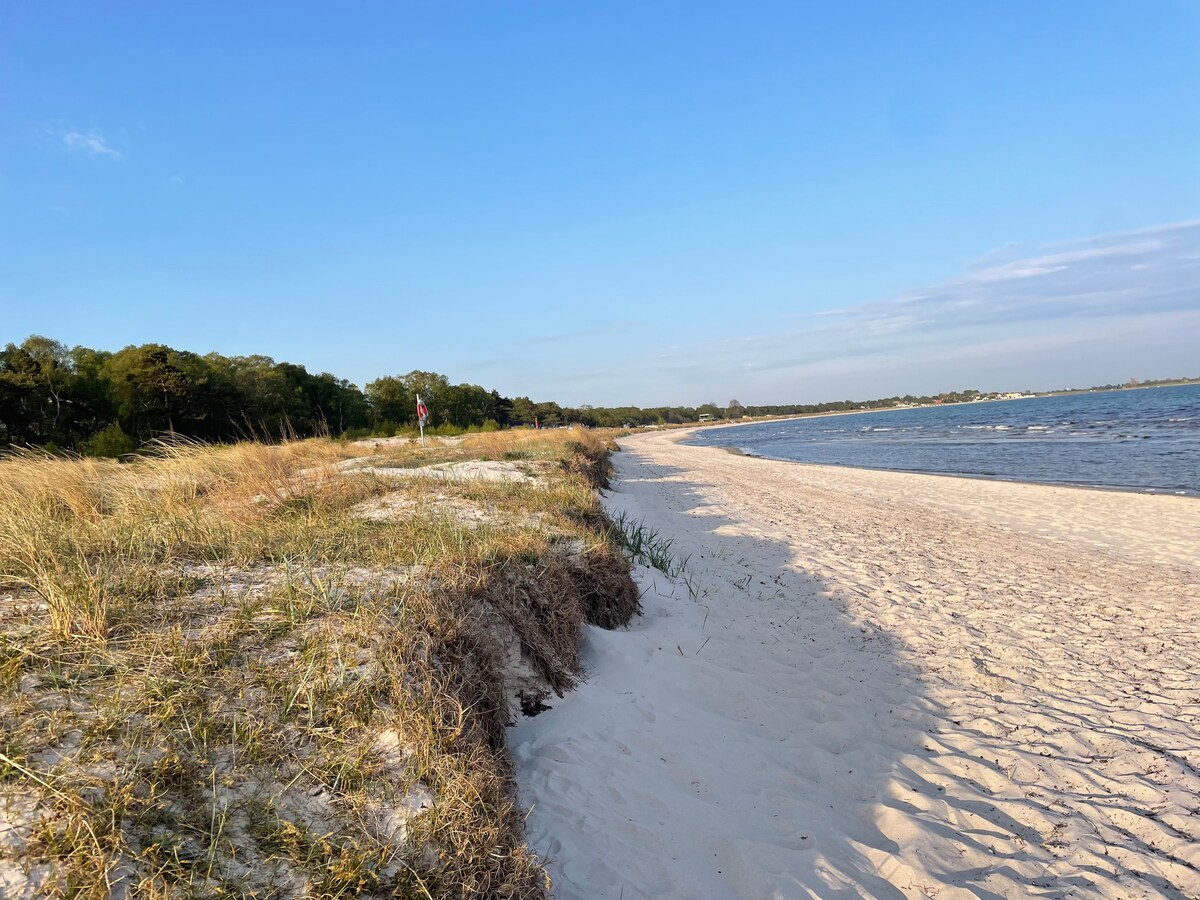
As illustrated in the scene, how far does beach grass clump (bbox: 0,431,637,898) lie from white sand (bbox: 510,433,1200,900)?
581 mm

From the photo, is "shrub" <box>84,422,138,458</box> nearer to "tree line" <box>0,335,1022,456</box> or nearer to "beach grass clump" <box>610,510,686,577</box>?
"tree line" <box>0,335,1022,456</box>

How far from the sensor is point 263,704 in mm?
2605

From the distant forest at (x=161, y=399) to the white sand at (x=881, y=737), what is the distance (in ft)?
37.4

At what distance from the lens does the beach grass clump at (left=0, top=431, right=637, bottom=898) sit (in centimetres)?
197

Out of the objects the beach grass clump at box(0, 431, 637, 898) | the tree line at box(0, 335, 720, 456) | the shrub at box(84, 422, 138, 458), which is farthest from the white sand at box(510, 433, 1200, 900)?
the shrub at box(84, 422, 138, 458)

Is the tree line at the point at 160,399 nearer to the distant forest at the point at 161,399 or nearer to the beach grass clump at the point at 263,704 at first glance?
the distant forest at the point at 161,399

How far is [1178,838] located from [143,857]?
4724 mm

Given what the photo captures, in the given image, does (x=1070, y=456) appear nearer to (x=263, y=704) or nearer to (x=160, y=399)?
(x=263, y=704)

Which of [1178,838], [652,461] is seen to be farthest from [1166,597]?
[652,461]

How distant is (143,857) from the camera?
187cm

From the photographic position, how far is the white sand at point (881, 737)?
3.00m

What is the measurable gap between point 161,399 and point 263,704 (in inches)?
1363

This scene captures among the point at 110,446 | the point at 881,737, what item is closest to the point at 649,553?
the point at 881,737

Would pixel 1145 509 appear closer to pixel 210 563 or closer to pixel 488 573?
pixel 488 573
